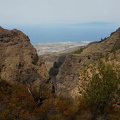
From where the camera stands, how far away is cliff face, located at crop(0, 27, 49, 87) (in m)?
54.2

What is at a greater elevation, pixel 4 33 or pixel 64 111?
pixel 4 33

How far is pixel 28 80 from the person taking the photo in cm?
5416

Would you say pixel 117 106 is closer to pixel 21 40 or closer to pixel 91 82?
pixel 91 82

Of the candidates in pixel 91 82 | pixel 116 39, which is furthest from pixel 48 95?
pixel 116 39

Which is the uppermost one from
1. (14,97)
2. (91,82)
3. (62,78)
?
(91,82)

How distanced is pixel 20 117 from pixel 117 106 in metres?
15.3

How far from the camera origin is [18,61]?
57469 mm

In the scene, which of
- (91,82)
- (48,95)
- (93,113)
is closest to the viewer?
(91,82)

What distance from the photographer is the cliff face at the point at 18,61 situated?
54.2m

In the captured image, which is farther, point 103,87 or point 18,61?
point 18,61

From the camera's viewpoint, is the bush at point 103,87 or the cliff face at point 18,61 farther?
the cliff face at point 18,61

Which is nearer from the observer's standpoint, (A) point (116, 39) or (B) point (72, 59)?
(B) point (72, 59)

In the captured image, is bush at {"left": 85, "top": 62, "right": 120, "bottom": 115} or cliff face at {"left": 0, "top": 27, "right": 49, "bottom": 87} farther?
cliff face at {"left": 0, "top": 27, "right": 49, "bottom": 87}

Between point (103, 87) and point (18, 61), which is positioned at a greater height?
point (18, 61)
